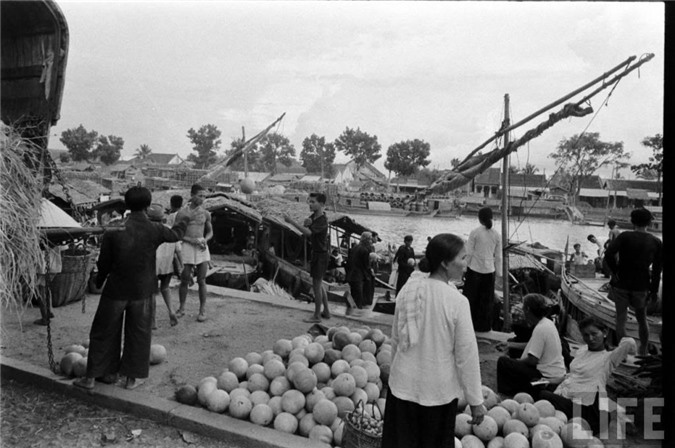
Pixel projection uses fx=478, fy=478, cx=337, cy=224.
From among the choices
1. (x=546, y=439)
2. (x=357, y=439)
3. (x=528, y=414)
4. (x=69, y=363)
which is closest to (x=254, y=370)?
(x=357, y=439)

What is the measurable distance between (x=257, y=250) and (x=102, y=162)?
73.1 metres

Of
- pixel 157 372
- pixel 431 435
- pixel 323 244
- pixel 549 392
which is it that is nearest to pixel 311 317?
pixel 323 244

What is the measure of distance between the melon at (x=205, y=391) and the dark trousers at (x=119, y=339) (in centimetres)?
64

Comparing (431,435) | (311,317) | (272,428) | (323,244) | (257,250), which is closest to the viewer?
(431,435)

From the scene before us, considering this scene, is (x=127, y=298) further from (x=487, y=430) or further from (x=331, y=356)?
(x=487, y=430)

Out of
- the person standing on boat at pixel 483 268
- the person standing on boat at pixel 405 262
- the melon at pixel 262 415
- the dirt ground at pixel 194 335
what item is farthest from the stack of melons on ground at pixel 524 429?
the person standing on boat at pixel 405 262

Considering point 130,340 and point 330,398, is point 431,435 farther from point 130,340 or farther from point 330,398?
point 130,340

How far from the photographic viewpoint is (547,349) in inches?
172

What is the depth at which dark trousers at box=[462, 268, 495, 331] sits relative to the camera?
251 inches

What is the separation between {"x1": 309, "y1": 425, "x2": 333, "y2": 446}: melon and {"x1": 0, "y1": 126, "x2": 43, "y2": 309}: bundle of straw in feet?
7.81

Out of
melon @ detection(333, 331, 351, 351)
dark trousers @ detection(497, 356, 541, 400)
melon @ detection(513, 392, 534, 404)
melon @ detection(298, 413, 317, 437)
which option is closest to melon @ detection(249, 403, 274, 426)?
melon @ detection(298, 413, 317, 437)

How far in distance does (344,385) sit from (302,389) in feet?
1.18

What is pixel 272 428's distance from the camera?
12.7 ft

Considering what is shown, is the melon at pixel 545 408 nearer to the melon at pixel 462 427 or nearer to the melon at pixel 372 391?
the melon at pixel 462 427
